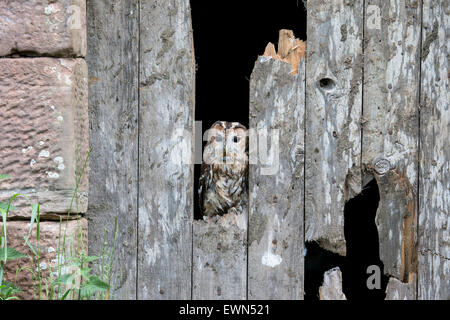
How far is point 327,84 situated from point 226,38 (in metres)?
1.32

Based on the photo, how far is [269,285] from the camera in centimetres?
169

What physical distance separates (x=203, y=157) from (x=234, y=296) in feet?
1.64

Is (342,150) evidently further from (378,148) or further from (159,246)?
(159,246)

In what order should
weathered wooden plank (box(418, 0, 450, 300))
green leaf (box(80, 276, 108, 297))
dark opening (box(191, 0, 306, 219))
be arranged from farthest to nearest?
dark opening (box(191, 0, 306, 219)) → weathered wooden plank (box(418, 0, 450, 300)) → green leaf (box(80, 276, 108, 297))

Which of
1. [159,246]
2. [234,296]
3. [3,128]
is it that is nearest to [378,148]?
[234,296]

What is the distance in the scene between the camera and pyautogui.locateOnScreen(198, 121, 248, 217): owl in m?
1.70

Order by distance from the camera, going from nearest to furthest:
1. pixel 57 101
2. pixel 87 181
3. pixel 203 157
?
pixel 57 101 → pixel 87 181 → pixel 203 157

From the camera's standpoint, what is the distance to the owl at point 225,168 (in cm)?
170

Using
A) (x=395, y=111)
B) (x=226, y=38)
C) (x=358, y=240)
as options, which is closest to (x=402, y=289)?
(x=395, y=111)

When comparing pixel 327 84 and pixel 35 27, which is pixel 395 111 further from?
pixel 35 27

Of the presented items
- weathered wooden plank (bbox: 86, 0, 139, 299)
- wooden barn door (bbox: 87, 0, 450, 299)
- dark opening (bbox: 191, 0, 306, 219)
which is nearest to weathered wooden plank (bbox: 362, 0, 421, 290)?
wooden barn door (bbox: 87, 0, 450, 299)

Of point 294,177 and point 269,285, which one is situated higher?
point 294,177

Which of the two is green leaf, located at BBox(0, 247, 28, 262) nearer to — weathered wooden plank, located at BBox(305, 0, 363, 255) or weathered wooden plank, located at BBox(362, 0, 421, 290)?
weathered wooden plank, located at BBox(305, 0, 363, 255)

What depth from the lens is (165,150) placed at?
1676 millimetres
